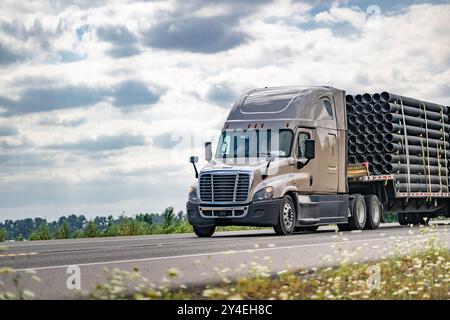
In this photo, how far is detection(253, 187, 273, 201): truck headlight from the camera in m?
22.0

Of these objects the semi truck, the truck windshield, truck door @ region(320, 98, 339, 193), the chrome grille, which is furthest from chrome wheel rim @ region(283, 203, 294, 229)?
truck door @ region(320, 98, 339, 193)

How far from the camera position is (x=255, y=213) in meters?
22.0

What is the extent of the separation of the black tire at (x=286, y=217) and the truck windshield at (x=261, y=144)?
4.03ft

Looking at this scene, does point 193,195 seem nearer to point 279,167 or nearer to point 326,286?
point 279,167

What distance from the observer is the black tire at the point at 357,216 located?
1025 inches

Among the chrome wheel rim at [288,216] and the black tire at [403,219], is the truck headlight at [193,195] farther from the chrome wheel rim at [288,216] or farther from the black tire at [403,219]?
the black tire at [403,219]

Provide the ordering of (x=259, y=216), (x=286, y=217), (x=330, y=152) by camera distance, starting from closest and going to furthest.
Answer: (x=259, y=216)
(x=286, y=217)
(x=330, y=152)

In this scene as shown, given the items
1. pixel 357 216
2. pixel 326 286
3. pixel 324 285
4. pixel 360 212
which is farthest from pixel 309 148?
pixel 326 286

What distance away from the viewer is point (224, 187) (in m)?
22.2

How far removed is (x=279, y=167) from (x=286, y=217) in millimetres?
1292

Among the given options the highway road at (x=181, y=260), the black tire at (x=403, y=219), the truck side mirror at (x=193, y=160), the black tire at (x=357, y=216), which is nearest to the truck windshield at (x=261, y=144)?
the truck side mirror at (x=193, y=160)

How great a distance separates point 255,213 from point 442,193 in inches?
461

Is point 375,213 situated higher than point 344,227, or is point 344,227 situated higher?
point 375,213
